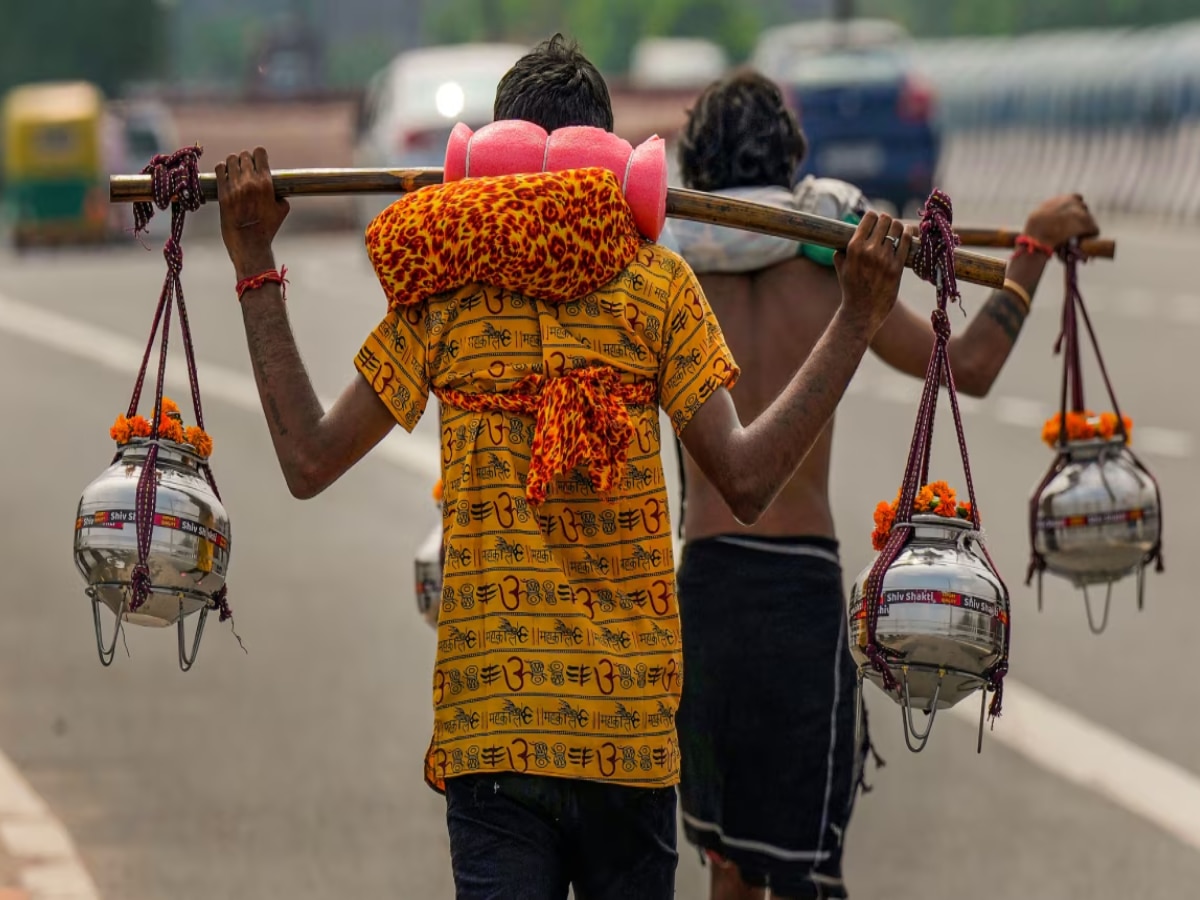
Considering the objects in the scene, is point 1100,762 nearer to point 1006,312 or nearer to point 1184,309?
point 1006,312

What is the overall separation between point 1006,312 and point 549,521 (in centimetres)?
157

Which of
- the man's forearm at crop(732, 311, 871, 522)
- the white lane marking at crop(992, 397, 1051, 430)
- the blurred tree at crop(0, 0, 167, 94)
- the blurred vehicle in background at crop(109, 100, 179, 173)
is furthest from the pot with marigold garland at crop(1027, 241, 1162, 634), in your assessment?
the blurred tree at crop(0, 0, 167, 94)

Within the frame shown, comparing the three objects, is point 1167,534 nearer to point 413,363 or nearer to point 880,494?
point 880,494

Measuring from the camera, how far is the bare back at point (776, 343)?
4.70 metres

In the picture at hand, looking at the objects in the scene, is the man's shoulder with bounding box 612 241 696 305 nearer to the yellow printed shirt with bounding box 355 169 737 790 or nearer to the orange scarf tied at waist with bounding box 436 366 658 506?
the yellow printed shirt with bounding box 355 169 737 790

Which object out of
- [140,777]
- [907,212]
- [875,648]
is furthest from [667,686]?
[907,212]

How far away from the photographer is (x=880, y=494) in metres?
11.9

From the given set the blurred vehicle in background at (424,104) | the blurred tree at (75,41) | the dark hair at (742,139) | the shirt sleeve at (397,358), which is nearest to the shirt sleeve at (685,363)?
the shirt sleeve at (397,358)

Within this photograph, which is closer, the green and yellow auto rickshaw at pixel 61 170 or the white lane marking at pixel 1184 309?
the white lane marking at pixel 1184 309

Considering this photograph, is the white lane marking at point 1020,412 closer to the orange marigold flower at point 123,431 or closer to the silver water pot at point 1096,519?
the silver water pot at point 1096,519

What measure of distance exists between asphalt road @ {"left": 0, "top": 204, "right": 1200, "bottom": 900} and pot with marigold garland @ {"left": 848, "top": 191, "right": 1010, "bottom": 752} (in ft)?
9.13

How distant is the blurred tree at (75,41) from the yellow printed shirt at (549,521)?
6279 cm

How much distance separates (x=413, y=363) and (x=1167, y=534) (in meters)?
7.97

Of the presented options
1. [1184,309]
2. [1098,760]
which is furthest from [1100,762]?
[1184,309]
